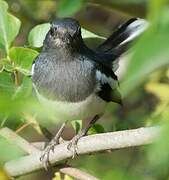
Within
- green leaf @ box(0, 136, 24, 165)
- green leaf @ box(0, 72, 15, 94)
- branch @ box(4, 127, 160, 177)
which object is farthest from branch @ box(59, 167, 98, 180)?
green leaf @ box(0, 136, 24, 165)

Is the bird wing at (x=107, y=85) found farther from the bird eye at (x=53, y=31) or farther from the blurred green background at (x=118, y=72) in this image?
the bird eye at (x=53, y=31)

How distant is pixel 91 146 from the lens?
5.55 feet

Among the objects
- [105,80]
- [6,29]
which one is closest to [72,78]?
[105,80]

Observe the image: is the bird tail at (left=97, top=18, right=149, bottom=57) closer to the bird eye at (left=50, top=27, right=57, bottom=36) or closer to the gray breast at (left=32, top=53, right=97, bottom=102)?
the gray breast at (left=32, top=53, right=97, bottom=102)

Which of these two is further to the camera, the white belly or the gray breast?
the gray breast

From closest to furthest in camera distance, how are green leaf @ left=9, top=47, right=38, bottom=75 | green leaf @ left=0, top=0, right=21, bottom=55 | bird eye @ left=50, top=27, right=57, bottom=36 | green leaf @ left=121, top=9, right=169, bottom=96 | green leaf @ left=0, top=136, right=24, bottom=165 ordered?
green leaf @ left=121, top=9, right=169, bottom=96
green leaf @ left=0, top=136, right=24, bottom=165
green leaf @ left=9, top=47, right=38, bottom=75
green leaf @ left=0, top=0, right=21, bottom=55
bird eye @ left=50, top=27, right=57, bottom=36

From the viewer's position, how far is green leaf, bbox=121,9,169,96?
1.65 feet

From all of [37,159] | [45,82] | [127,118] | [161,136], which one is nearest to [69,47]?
[45,82]

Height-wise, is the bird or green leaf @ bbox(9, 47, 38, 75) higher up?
green leaf @ bbox(9, 47, 38, 75)

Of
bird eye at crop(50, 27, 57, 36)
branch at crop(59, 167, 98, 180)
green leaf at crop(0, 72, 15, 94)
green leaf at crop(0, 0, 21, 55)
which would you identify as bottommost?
branch at crop(59, 167, 98, 180)

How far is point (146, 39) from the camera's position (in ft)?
1.69

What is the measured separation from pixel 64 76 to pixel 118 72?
1.09 feet

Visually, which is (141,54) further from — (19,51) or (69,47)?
(69,47)

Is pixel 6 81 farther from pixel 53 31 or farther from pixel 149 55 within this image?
pixel 149 55
